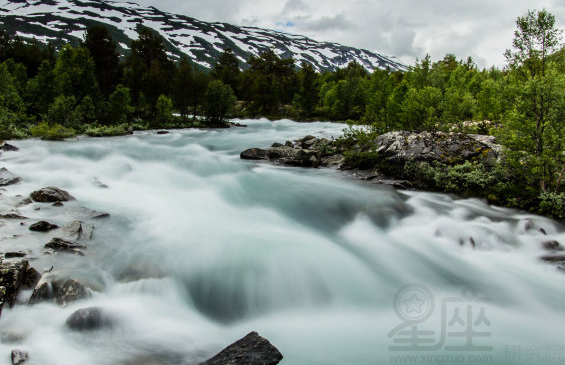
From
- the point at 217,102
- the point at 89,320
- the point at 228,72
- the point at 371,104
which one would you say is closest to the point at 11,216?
the point at 89,320

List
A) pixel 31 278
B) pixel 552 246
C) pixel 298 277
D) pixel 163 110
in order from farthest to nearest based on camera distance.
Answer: pixel 163 110
pixel 552 246
pixel 298 277
pixel 31 278

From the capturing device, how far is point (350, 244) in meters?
8.99

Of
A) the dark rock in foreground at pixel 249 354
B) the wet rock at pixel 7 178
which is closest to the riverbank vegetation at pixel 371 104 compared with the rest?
the dark rock in foreground at pixel 249 354

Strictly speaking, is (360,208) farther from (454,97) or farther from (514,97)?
(454,97)

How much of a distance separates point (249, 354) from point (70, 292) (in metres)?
3.31

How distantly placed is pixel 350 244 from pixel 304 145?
50.6 feet

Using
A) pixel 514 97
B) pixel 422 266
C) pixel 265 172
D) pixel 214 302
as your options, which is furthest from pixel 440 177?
pixel 214 302

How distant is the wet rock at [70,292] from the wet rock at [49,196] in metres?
5.62

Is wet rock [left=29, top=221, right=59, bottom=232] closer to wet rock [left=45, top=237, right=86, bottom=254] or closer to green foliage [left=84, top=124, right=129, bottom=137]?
wet rock [left=45, top=237, right=86, bottom=254]

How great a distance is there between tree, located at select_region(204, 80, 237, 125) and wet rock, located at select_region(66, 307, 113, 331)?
37.4m

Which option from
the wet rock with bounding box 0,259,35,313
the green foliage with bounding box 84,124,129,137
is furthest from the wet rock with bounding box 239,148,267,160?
the wet rock with bounding box 0,259,35,313

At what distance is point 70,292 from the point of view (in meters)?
5.19

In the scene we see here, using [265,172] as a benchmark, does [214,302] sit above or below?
below

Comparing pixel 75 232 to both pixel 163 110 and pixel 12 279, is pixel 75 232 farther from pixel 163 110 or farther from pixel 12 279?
pixel 163 110
